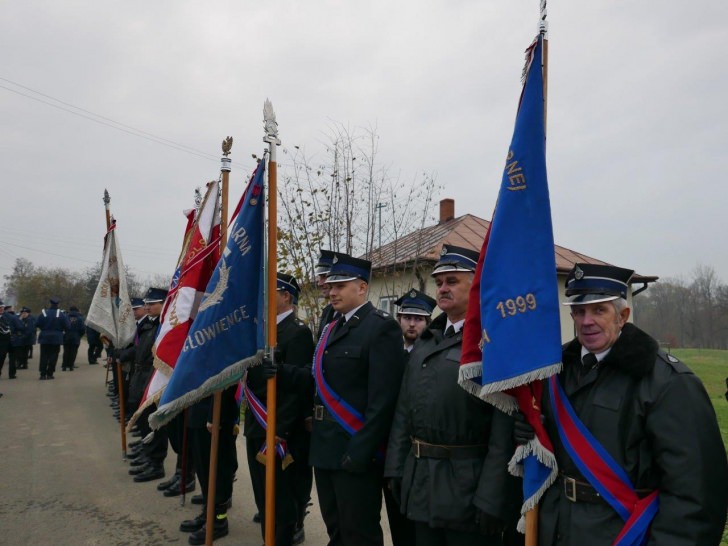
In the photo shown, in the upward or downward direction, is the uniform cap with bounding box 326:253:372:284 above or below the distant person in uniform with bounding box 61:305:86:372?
above

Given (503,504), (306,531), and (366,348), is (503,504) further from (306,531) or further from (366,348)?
(306,531)

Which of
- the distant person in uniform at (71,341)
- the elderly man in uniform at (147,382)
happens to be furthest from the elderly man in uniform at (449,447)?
Answer: the distant person in uniform at (71,341)

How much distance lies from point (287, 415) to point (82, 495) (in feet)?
10.8

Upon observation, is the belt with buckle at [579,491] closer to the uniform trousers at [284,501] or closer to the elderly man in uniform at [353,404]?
the elderly man in uniform at [353,404]

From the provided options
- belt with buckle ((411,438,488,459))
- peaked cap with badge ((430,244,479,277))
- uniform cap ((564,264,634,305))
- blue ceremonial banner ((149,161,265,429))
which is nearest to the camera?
uniform cap ((564,264,634,305))

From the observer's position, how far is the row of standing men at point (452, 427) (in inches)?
80.3

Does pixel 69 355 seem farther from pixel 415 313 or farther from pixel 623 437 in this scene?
pixel 623 437

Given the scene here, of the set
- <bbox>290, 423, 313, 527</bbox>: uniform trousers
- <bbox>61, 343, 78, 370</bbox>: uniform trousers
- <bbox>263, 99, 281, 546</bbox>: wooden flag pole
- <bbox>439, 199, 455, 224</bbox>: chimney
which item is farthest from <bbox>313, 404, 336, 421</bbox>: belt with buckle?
<bbox>439, 199, 455, 224</bbox>: chimney

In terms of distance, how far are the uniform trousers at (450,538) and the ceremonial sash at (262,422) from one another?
1.30m

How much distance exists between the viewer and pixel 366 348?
345 cm

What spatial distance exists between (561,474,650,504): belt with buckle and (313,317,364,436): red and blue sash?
134cm

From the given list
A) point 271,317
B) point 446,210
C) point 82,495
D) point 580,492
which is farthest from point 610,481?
point 446,210

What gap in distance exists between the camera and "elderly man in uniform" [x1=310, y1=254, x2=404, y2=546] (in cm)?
323

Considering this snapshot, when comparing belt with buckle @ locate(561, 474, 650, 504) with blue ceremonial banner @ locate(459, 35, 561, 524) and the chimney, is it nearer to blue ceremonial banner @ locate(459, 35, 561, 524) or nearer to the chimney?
blue ceremonial banner @ locate(459, 35, 561, 524)
